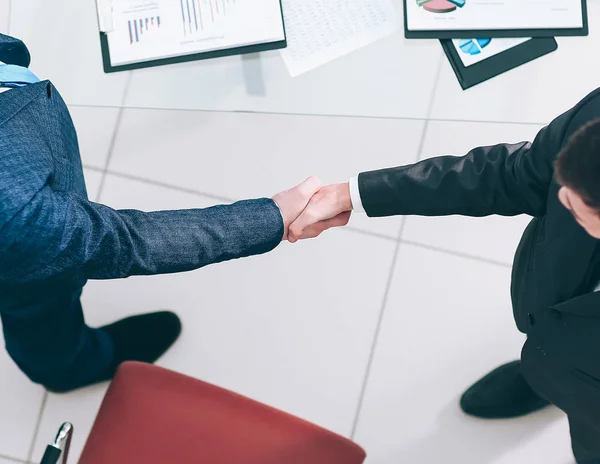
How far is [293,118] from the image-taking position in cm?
157

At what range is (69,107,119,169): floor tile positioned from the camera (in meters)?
1.62

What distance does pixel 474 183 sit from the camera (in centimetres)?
103

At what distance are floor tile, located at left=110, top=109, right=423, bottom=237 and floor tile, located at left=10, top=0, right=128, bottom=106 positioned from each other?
109 mm

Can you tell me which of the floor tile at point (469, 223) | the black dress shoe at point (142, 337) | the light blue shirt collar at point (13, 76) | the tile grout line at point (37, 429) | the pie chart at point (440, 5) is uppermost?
the pie chart at point (440, 5)

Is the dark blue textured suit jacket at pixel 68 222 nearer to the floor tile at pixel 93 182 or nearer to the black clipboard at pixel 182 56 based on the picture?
the black clipboard at pixel 182 56

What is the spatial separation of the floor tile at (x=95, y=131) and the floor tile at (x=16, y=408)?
1.62 ft

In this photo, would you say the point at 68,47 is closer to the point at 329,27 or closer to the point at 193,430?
the point at 329,27

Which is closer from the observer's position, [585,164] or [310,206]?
[585,164]

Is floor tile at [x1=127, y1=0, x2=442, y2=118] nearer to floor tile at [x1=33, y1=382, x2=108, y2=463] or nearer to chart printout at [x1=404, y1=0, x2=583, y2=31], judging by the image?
chart printout at [x1=404, y1=0, x2=583, y2=31]

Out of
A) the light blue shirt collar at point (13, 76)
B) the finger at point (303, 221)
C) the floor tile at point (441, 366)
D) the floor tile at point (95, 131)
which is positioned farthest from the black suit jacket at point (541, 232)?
the floor tile at point (95, 131)

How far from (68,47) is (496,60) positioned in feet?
3.35

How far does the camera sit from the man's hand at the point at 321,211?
3.89ft

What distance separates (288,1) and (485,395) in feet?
3.25

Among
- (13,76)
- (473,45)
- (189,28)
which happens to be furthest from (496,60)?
(13,76)
